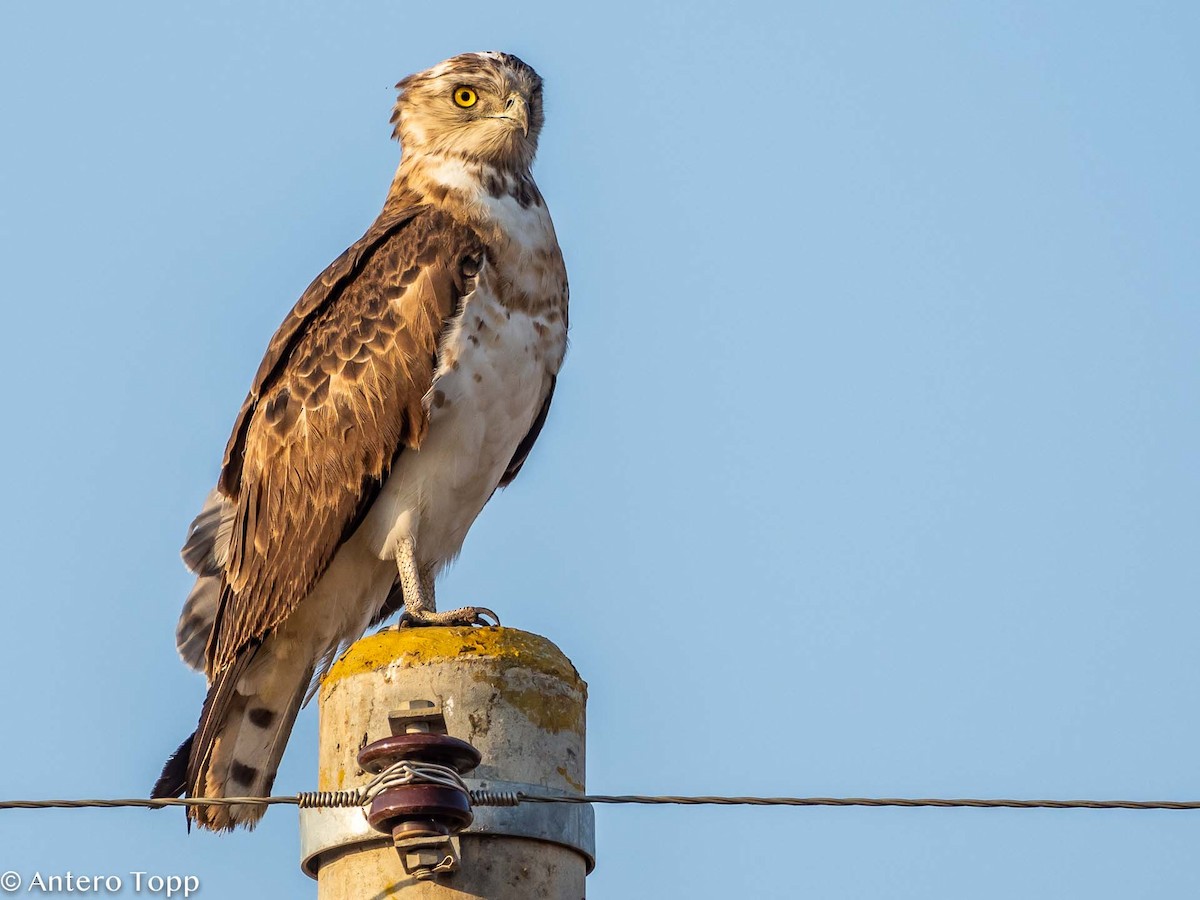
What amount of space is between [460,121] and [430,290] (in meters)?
1.21

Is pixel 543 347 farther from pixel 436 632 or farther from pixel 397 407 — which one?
pixel 436 632

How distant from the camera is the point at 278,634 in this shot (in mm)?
7234

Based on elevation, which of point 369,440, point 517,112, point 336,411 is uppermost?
point 517,112

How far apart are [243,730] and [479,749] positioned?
3016 mm

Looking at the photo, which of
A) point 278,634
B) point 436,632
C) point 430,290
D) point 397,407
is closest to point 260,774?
point 278,634

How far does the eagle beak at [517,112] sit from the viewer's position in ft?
26.1

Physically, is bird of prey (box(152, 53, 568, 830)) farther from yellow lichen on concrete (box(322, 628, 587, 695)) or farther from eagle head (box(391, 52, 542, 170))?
yellow lichen on concrete (box(322, 628, 587, 695))

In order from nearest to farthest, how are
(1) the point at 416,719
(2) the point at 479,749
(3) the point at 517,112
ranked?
1. (1) the point at 416,719
2. (2) the point at 479,749
3. (3) the point at 517,112

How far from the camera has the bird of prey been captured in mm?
7051

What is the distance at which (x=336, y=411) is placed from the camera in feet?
23.8

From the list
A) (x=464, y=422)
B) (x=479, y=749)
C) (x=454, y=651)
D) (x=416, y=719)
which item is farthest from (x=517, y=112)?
(x=416, y=719)

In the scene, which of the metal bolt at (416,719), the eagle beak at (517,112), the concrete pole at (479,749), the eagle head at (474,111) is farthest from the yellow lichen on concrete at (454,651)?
the eagle beak at (517,112)

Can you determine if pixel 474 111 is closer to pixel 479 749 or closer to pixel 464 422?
pixel 464 422

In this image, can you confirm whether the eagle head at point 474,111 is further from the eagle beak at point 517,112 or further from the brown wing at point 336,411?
the brown wing at point 336,411
